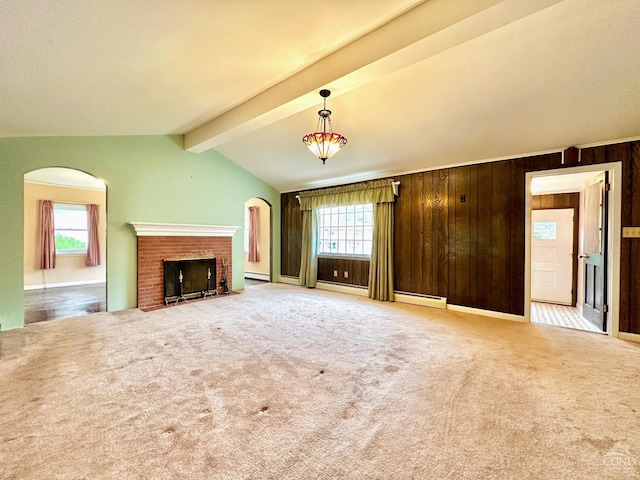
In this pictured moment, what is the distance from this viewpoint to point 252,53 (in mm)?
2500

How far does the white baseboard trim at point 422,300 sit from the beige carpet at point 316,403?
1.20 meters

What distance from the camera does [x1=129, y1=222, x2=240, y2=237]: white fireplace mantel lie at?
15.3 ft

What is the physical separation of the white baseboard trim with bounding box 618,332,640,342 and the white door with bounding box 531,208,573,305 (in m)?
2.14

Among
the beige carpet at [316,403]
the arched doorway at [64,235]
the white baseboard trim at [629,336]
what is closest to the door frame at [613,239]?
the white baseboard trim at [629,336]

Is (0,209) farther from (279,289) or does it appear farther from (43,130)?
(279,289)

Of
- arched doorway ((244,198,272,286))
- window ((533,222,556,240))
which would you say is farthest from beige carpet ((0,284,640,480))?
arched doorway ((244,198,272,286))

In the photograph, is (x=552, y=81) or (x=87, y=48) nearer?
(x=87, y=48)

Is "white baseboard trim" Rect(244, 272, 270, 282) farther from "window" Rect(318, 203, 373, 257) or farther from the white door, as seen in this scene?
the white door

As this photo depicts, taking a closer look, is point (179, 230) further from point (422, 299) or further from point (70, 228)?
point (422, 299)

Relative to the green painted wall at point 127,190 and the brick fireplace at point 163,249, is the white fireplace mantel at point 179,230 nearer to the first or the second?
the brick fireplace at point 163,249

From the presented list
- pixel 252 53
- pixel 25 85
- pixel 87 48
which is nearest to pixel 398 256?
pixel 252 53

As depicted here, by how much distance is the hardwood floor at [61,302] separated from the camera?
169 inches

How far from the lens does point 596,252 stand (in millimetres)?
3893

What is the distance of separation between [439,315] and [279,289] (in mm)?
3430
